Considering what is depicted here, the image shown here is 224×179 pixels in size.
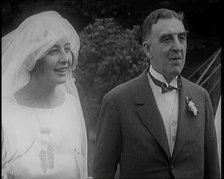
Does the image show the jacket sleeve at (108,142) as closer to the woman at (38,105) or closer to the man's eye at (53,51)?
the woman at (38,105)

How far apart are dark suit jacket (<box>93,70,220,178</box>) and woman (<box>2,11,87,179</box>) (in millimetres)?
337

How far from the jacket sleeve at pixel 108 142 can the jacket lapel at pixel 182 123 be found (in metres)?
0.31

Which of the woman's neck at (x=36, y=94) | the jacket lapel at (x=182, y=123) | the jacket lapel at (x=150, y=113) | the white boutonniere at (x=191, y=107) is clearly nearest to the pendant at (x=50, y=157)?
the woman's neck at (x=36, y=94)

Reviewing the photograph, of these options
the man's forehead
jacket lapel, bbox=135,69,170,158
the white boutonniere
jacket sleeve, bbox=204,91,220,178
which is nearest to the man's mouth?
jacket lapel, bbox=135,69,170,158

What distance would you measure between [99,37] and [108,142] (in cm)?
123

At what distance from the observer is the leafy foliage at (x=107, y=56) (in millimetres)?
3484

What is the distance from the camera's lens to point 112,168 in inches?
104

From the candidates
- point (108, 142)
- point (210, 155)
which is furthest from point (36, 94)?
point (210, 155)

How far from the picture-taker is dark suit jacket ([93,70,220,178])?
99.7 inches

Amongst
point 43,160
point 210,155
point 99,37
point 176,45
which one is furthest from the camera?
point 99,37

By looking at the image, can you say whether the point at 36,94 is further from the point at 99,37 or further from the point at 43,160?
the point at 99,37

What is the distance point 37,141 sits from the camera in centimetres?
290

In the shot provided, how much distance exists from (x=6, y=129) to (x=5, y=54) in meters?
0.47

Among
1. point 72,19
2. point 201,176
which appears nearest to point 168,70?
point 201,176
